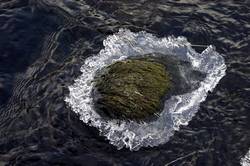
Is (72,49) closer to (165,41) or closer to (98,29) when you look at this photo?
(98,29)

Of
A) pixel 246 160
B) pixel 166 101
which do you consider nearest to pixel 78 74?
pixel 166 101

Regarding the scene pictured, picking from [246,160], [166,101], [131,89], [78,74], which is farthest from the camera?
[78,74]

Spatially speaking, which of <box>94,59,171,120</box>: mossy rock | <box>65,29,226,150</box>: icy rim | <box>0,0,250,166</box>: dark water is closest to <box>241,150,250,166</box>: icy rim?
<box>0,0,250,166</box>: dark water

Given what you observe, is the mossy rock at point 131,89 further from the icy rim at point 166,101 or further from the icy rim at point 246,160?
the icy rim at point 246,160

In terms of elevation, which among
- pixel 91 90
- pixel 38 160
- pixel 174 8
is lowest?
pixel 38 160

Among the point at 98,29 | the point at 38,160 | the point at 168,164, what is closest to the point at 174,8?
the point at 98,29

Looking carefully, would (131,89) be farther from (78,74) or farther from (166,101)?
(78,74)
